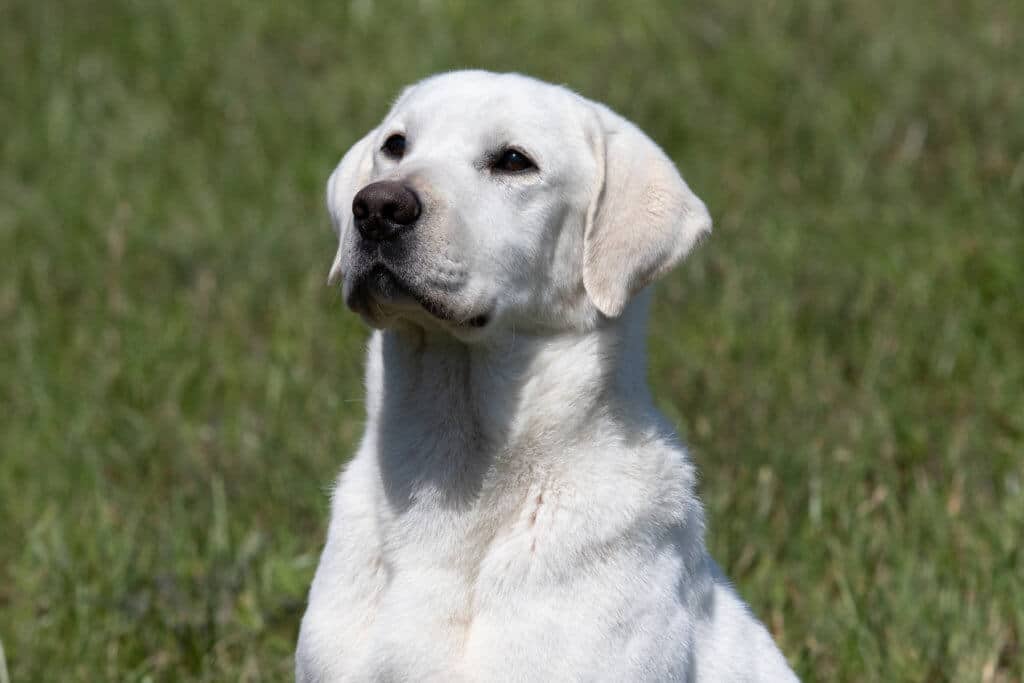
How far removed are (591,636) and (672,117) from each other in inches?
211

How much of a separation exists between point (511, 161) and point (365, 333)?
2.99 m

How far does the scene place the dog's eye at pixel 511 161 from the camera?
12.2 feet

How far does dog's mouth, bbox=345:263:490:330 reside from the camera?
348 cm

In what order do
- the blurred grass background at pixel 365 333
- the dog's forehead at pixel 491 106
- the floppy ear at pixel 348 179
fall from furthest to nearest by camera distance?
the blurred grass background at pixel 365 333 → the floppy ear at pixel 348 179 → the dog's forehead at pixel 491 106

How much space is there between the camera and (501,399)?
3713 millimetres

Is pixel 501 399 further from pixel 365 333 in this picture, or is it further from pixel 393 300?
pixel 365 333

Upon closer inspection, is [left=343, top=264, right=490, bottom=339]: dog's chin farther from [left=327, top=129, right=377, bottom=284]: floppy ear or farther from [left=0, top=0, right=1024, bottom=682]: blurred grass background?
[left=0, top=0, right=1024, bottom=682]: blurred grass background

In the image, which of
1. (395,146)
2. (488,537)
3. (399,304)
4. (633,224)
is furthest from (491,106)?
(488,537)

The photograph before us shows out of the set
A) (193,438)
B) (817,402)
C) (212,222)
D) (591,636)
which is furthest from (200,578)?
(212,222)

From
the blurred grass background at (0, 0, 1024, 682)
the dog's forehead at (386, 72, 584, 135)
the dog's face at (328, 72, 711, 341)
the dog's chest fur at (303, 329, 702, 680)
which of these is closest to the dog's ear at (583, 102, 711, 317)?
the dog's face at (328, 72, 711, 341)

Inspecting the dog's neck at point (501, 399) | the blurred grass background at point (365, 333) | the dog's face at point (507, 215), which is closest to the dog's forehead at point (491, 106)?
the dog's face at point (507, 215)

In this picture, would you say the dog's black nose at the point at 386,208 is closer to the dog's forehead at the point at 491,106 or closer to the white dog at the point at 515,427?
the white dog at the point at 515,427

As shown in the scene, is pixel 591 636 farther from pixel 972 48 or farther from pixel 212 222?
pixel 972 48

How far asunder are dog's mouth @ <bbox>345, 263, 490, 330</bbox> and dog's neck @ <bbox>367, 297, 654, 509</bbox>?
19 centimetres
